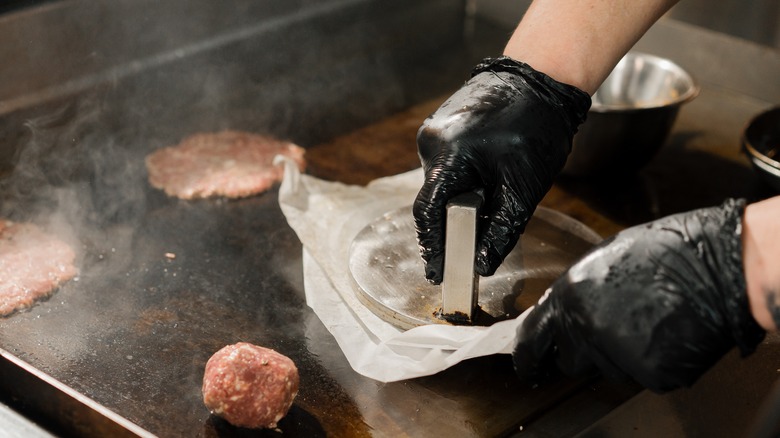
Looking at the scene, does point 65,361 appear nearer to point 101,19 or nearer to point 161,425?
point 161,425

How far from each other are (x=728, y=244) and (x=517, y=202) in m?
0.58

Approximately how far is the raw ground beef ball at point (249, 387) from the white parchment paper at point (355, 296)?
233 mm

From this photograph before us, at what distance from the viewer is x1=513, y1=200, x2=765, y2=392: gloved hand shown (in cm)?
144

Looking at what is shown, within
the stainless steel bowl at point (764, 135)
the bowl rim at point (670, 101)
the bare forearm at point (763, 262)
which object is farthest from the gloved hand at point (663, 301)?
the stainless steel bowl at point (764, 135)

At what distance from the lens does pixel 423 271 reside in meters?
2.12

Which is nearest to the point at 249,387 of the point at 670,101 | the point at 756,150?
the point at 756,150

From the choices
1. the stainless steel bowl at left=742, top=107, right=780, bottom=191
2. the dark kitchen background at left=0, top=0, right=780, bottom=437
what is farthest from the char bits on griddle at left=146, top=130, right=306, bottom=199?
the stainless steel bowl at left=742, top=107, right=780, bottom=191

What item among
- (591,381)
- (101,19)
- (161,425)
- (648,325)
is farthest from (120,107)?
(648,325)

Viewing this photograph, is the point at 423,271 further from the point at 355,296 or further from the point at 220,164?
the point at 220,164

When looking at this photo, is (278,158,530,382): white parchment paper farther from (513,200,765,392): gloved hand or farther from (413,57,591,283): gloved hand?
(513,200,765,392): gloved hand

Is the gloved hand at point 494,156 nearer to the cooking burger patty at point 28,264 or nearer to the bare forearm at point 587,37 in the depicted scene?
the bare forearm at point 587,37

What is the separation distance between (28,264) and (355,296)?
941mm

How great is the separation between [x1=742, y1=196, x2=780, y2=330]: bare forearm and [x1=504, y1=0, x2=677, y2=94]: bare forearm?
0.82 meters

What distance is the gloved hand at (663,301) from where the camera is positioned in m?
1.44
